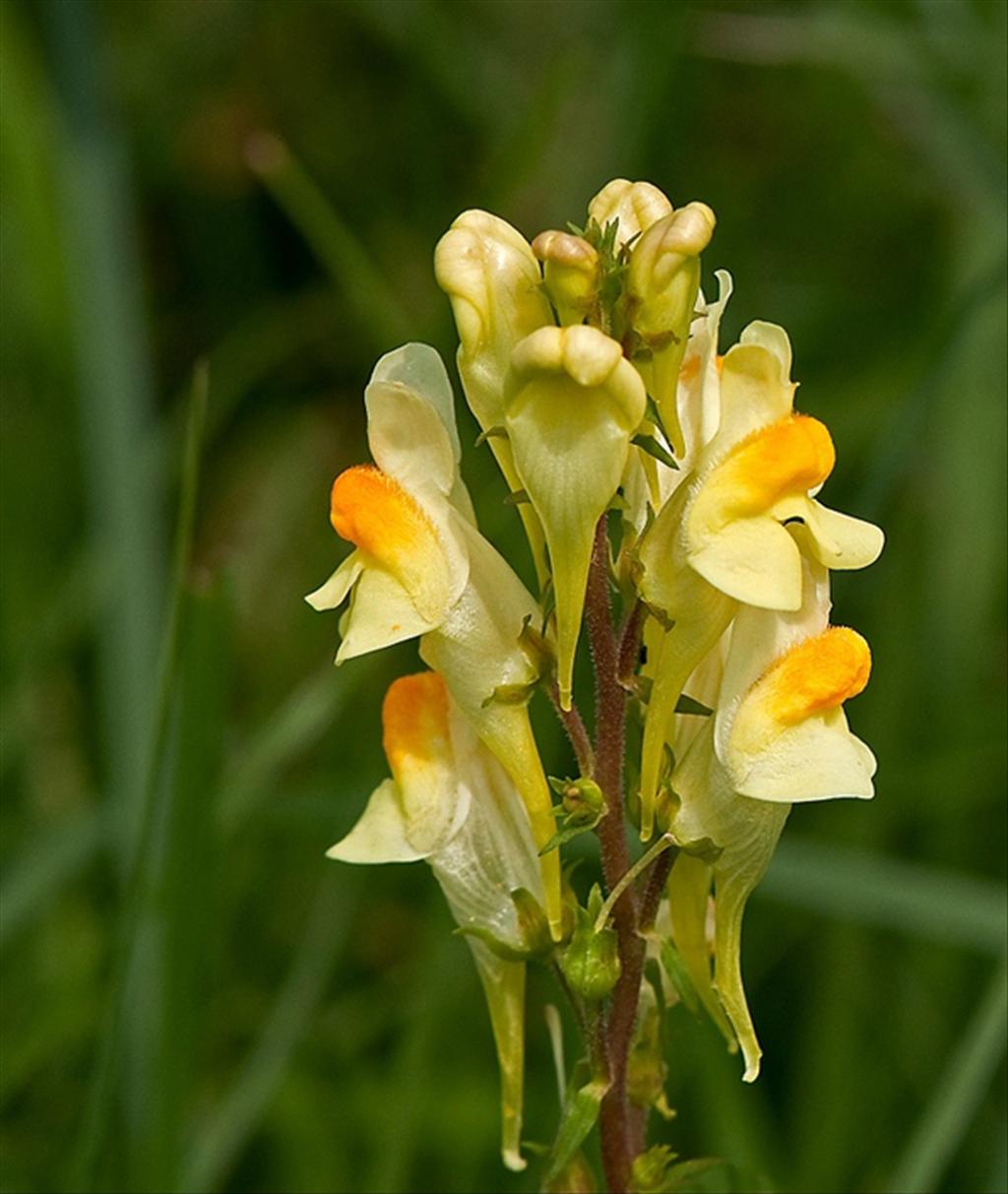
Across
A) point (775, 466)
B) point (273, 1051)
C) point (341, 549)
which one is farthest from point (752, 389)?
point (341, 549)

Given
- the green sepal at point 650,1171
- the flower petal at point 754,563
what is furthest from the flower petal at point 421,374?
the green sepal at point 650,1171

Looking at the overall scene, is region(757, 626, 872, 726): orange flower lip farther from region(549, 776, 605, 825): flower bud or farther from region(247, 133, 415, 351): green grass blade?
region(247, 133, 415, 351): green grass blade

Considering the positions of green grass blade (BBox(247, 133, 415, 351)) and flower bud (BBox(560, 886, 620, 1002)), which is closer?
flower bud (BBox(560, 886, 620, 1002))

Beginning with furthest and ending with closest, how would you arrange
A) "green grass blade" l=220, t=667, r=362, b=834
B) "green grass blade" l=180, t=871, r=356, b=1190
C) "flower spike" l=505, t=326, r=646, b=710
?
"green grass blade" l=220, t=667, r=362, b=834 → "green grass blade" l=180, t=871, r=356, b=1190 → "flower spike" l=505, t=326, r=646, b=710

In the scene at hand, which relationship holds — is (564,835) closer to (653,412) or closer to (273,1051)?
(653,412)

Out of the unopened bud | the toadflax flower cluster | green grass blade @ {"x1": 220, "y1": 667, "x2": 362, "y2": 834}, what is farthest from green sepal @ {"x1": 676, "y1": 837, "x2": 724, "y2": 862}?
green grass blade @ {"x1": 220, "y1": 667, "x2": 362, "y2": 834}

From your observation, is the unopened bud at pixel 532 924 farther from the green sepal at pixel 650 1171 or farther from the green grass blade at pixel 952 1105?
the green grass blade at pixel 952 1105

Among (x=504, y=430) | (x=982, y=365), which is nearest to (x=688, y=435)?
(x=504, y=430)
